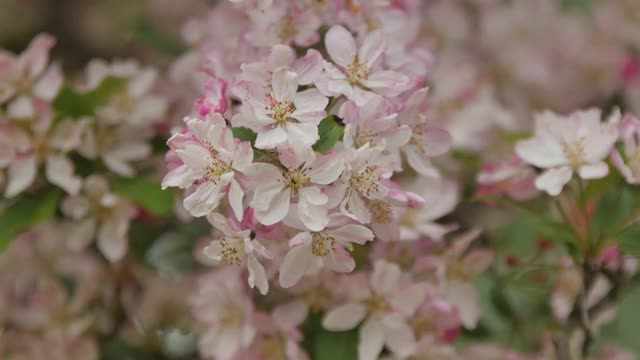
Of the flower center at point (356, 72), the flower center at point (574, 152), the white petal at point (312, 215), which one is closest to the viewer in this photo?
the white petal at point (312, 215)

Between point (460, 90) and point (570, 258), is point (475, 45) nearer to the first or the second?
point (460, 90)

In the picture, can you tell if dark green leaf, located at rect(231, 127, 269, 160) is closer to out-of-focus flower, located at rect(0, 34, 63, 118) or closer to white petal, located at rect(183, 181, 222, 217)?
white petal, located at rect(183, 181, 222, 217)

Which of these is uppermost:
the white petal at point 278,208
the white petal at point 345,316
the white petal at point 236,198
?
the white petal at point 236,198

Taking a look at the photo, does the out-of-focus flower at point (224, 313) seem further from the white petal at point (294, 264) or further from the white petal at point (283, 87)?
the white petal at point (283, 87)

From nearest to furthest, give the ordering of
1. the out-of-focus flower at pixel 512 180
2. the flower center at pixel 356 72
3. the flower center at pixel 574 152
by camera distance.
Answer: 1. the flower center at pixel 356 72
2. the flower center at pixel 574 152
3. the out-of-focus flower at pixel 512 180

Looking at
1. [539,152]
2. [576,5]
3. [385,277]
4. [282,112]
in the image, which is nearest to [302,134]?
[282,112]

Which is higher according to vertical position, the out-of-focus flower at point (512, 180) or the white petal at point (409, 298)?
the out-of-focus flower at point (512, 180)

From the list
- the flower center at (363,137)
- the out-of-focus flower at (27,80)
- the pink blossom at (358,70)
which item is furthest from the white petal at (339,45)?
the out-of-focus flower at (27,80)
